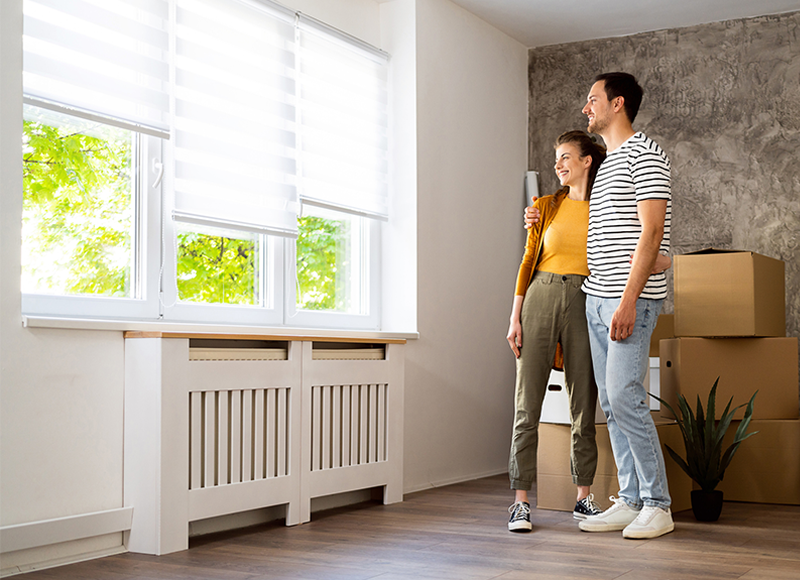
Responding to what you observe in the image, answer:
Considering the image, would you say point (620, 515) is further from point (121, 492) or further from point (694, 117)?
point (694, 117)

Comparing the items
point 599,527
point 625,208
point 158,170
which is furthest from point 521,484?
point 158,170

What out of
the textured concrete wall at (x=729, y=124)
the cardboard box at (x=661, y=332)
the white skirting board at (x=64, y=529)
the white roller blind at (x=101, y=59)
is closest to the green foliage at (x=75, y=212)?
the white roller blind at (x=101, y=59)

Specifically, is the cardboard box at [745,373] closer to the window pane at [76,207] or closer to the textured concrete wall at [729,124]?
the textured concrete wall at [729,124]

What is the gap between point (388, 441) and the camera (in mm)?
3281

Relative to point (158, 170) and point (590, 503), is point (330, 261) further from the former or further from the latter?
point (590, 503)

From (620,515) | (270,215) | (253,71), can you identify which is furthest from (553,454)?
(253,71)

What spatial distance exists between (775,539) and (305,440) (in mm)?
1481

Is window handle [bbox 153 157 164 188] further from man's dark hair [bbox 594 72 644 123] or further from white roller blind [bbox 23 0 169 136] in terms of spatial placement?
man's dark hair [bbox 594 72 644 123]

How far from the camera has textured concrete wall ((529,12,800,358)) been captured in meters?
4.10

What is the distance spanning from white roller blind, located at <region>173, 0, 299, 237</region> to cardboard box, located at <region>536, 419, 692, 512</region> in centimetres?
125

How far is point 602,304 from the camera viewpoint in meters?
2.61

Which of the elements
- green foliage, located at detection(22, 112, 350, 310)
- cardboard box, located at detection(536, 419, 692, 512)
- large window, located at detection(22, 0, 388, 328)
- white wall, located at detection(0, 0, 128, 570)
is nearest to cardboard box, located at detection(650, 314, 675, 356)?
cardboard box, located at detection(536, 419, 692, 512)

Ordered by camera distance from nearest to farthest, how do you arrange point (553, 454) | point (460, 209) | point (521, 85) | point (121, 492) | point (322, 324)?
point (121, 492) < point (553, 454) < point (322, 324) < point (460, 209) < point (521, 85)

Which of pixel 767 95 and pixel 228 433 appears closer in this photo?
pixel 228 433
